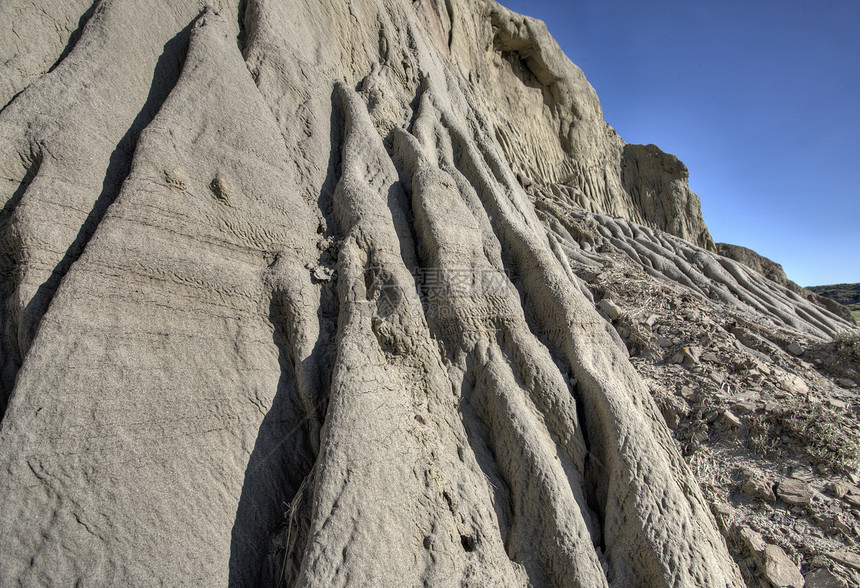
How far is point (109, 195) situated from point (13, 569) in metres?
2.57

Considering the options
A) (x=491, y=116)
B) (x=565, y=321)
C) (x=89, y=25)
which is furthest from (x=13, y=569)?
(x=491, y=116)

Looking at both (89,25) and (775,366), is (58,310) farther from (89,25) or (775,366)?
(775,366)

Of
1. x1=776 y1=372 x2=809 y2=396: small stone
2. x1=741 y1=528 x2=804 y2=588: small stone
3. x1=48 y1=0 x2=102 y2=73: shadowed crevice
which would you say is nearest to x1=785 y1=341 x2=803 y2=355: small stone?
x1=776 y1=372 x2=809 y2=396: small stone

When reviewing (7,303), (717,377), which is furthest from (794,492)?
(7,303)

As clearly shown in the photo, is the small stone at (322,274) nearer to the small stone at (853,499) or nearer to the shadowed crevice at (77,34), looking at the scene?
the shadowed crevice at (77,34)

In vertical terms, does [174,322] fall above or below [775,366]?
above

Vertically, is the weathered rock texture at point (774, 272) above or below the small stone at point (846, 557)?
above

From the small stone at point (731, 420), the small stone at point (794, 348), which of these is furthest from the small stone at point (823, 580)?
the small stone at point (794, 348)

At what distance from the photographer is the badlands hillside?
2.46 meters

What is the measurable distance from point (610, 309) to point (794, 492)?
285cm

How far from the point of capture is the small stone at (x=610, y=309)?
5.92m

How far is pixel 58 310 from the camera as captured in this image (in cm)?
261

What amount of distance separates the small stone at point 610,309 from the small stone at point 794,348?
2451 mm

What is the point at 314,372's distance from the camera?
3.24 m
